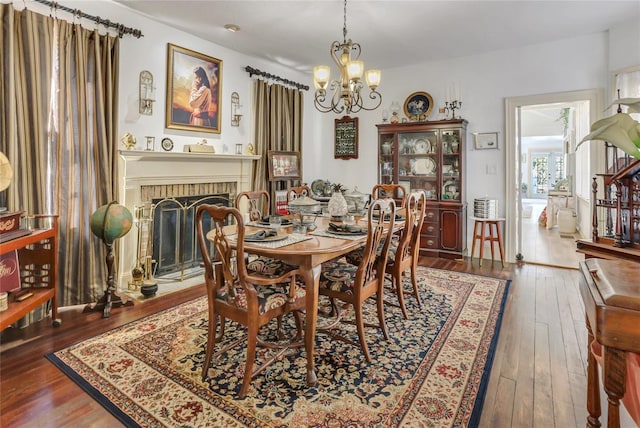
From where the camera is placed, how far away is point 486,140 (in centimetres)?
464

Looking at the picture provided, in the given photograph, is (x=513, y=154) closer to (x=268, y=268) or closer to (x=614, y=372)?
(x=268, y=268)

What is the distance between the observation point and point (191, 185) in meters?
3.98

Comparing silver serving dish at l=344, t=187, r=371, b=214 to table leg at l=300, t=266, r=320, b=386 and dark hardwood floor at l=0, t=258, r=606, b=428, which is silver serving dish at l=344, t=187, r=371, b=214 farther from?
dark hardwood floor at l=0, t=258, r=606, b=428

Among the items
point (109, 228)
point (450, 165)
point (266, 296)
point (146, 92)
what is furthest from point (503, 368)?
point (146, 92)

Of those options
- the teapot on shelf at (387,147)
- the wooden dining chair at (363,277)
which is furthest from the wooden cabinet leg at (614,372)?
the teapot on shelf at (387,147)

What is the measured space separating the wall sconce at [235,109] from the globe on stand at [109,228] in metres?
2.00

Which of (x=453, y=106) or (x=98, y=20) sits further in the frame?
(x=453, y=106)

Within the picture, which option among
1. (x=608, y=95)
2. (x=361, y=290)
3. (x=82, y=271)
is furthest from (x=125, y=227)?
(x=608, y=95)

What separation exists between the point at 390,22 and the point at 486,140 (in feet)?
6.74

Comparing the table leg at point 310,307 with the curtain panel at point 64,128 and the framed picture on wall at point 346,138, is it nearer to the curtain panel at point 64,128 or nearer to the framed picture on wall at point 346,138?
the curtain panel at point 64,128

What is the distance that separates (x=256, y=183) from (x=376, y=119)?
217 centimetres

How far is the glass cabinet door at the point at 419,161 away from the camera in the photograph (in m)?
4.87

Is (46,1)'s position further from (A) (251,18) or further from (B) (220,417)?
(B) (220,417)

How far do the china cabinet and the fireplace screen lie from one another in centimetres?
263
